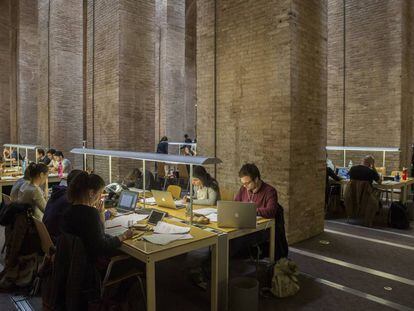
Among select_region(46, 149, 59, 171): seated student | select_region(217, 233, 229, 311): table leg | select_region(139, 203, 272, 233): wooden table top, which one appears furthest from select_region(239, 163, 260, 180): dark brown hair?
select_region(46, 149, 59, 171): seated student

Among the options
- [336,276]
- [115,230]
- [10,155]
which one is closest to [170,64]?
[10,155]

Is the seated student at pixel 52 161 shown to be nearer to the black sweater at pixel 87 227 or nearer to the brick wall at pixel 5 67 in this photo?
the black sweater at pixel 87 227

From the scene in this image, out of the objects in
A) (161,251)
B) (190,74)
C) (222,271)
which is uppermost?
(190,74)

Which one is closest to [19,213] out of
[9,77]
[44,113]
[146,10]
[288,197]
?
[288,197]

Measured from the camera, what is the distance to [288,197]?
5695mm

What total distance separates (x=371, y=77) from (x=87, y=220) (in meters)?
9.58

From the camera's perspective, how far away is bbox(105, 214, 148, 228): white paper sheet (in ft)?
12.8

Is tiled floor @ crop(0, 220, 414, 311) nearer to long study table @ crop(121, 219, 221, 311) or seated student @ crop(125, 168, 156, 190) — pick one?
long study table @ crop(121, 219, 221, 311)

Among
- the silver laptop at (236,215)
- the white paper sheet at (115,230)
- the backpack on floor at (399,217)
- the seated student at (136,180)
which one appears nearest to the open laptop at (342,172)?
the backpack on floor at (399,217)

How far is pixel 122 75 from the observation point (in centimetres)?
927

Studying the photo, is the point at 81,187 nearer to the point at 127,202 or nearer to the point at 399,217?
the point at 127,202

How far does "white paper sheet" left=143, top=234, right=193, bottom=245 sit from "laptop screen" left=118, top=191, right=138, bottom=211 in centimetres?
121

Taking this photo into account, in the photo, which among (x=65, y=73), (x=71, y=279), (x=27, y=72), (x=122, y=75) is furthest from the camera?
(x=27, y=72)

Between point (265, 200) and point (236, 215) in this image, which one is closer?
point (236, 215)
